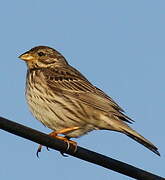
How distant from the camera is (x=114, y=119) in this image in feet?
27.8

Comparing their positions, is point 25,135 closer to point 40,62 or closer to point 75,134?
point 75,134

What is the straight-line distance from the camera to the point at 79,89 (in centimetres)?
955

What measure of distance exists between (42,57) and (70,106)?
182 centimetres

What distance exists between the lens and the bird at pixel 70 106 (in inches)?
337

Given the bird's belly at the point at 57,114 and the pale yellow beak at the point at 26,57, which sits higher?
the pale yellow beak at the point at 26,57

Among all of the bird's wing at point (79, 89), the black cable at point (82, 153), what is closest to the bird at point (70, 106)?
the bird's wing at point (79, 89)

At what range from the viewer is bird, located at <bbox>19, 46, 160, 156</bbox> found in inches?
337

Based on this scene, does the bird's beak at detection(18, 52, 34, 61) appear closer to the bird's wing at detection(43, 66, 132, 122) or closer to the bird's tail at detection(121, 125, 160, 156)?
the bird's wing at detection(43, 66, 132, 122)

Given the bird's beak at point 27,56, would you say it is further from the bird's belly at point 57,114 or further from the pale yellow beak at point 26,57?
the bird's belly at point 57,114

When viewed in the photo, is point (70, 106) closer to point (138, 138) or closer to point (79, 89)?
point (79, 89)

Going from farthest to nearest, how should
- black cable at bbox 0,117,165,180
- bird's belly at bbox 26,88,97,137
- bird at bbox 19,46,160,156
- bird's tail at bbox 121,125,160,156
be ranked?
bird's belly at bbox 26,88,97,137 < bird at bbox 19,46,160,156 < bird's tail at bbox 121,125,160,156 < black cable at bbox 0,117,165,180

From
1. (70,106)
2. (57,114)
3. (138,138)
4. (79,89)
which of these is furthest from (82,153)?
(79,89)

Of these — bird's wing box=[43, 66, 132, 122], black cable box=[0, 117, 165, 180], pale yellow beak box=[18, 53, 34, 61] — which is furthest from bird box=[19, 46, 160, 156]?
black cable box=[0, 117, 165, 180]

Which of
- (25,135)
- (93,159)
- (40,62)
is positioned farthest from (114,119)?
(25,135)
